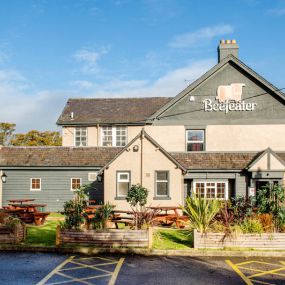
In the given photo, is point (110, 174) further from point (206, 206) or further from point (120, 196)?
point (206, 206)

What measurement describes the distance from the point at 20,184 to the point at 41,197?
1740 mm

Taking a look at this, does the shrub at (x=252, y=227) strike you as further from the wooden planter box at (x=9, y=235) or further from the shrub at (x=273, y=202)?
the wooden planter box at (x=9, y=235)

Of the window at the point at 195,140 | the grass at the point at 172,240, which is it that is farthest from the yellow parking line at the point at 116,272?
the window at the point at 195,140

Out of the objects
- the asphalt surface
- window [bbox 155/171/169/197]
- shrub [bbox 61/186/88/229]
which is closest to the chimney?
window [bbox 155/171/169/197]

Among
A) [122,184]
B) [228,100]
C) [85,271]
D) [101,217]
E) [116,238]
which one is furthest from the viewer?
[228,100]

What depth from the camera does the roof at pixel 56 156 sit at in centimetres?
2645

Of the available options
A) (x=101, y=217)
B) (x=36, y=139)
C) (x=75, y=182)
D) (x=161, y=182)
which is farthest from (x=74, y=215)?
(x=36, y=139)

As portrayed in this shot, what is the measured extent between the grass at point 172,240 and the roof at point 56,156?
11.2 meters

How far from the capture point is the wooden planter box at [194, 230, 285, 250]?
13102mm

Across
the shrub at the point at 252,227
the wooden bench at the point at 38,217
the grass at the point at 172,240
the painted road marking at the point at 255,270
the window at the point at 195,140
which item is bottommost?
the painted road marking at the point at 255,270

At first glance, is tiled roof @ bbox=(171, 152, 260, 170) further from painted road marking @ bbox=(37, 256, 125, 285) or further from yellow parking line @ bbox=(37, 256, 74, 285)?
yellow parking line @ bbox=(37, 256, 74, 285)

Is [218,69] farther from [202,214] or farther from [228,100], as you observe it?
[202,214]

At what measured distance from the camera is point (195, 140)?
26.1m

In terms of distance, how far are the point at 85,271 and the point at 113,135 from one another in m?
19.2
